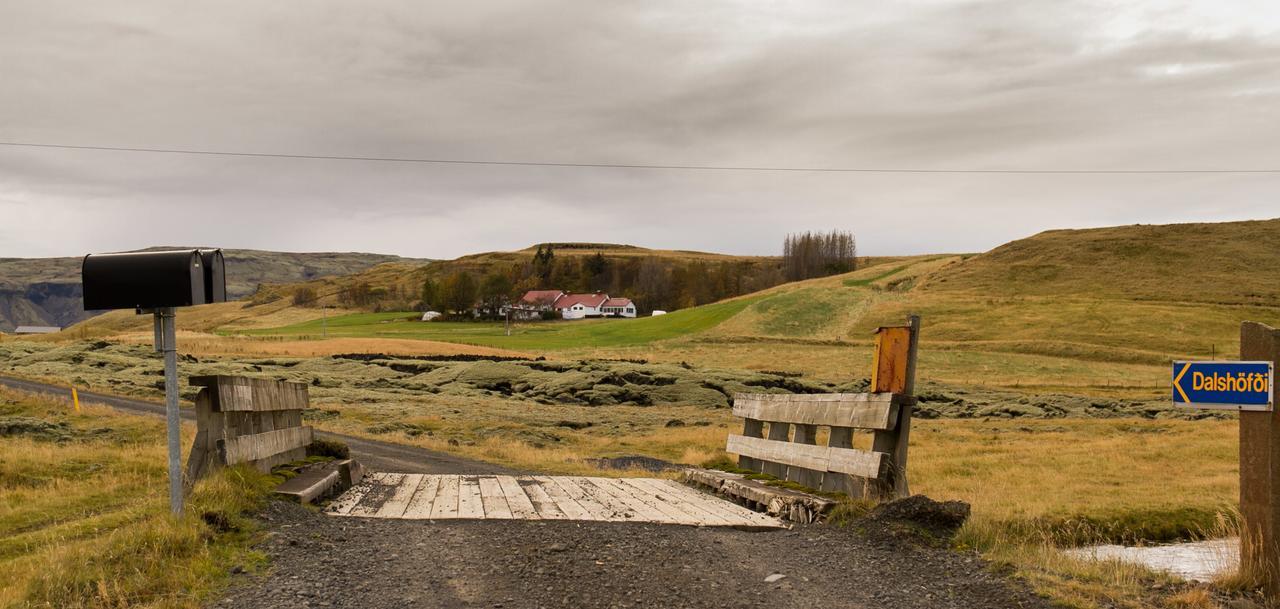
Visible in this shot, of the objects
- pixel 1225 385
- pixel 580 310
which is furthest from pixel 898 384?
pixel 580 310

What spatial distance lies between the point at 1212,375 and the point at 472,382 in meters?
47.0

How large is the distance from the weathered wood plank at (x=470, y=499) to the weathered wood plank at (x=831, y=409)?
3742 millimetres

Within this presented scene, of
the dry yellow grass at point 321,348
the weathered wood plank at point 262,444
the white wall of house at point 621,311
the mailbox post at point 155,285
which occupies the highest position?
the mailbox post at point 155,285

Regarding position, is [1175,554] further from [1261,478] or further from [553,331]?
[553,331]

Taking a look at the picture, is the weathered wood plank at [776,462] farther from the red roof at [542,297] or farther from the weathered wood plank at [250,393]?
the red roof at [542,297]

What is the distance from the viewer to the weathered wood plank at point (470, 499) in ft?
30.3

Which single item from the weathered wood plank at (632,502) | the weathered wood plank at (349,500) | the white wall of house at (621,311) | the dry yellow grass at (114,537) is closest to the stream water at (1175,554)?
the weathered wood plank at (632,502)

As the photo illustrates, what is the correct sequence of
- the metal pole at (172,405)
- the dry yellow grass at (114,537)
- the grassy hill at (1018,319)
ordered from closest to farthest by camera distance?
the dry yellow grass at (114,537) → the metal pole at (172,405) → the grassy hill at (1018,319)

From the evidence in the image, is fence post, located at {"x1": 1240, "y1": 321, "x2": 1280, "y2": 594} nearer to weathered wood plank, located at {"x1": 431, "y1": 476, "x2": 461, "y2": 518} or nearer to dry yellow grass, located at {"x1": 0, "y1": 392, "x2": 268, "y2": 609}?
weathered wood plank, located at {"x1": 431, "y1": 476, "x2": 461, "y2": 518}

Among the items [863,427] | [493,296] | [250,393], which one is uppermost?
[250,393]

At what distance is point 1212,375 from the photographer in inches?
276

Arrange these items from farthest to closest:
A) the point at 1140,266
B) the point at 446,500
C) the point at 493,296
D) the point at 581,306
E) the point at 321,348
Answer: the point at 581,306 → the point at 493,296 → the point at 1140,266 → the point at 321,348 → the point at 446,500

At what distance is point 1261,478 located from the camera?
6820 millimetres

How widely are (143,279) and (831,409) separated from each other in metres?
6.70
